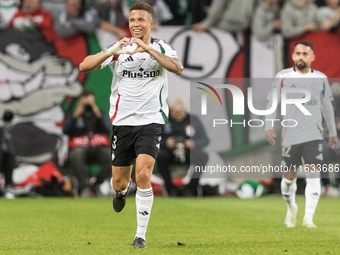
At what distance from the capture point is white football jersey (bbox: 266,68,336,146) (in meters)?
8.79

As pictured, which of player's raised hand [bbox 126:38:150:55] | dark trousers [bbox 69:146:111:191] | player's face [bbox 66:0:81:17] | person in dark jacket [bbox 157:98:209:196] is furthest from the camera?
player's face [bbox 66:0:81:17]

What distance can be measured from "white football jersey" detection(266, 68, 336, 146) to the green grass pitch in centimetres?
131

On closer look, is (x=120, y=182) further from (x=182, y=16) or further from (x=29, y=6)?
(x=29, y=6)

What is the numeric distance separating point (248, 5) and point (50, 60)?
203 inches

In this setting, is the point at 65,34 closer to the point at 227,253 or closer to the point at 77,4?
the point at 77,4

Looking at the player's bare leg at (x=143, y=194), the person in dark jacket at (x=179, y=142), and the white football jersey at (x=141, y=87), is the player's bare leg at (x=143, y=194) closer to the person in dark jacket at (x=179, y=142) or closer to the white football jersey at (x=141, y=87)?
the white football jersey at (x=141, y=87)

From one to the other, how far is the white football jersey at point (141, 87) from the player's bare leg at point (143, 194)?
1.57 feet

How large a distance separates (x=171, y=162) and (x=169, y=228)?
19.4 feet

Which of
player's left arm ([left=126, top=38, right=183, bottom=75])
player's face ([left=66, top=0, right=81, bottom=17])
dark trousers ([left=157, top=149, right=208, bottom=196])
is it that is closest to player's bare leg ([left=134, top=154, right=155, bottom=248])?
player's left arm ([left=126, top=38, right=183, bottom=75])

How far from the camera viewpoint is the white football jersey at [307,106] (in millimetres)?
8789

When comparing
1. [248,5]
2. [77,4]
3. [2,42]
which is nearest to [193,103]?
Answer: [248,5]

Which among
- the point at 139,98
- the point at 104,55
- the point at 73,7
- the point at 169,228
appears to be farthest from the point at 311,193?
the point at 73,7

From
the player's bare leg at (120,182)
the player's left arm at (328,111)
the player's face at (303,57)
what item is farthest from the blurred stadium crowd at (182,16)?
the player's bare leg at (120,182)

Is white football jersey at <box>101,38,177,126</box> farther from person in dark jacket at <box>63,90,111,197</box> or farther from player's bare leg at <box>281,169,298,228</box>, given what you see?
person in dark jacket at <box>63,90,111,197</box>
